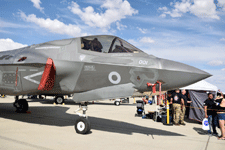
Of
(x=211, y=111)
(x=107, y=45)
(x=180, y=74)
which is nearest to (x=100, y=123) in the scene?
(x=107, y=45)

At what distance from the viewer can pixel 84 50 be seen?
560cm

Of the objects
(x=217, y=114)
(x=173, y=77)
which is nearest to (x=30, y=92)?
(x=173, y=77)

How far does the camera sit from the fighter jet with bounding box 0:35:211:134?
492 centimetres

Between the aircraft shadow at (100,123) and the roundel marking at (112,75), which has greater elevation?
the roundel marking at (112,75)

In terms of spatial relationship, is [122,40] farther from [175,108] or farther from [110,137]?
[175,108]

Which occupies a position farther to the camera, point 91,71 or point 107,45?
point 107,45

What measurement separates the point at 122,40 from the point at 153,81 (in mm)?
1711

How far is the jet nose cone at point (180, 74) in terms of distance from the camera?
4637mm

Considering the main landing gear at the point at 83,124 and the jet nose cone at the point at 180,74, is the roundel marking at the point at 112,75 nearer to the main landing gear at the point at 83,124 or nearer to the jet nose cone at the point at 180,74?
the jet nose cone at the point at 180,74

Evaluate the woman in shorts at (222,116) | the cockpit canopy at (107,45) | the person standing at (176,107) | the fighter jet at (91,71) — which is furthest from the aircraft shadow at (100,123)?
the cockpit canopy at (107,45)

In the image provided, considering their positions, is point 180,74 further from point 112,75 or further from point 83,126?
point 83,126

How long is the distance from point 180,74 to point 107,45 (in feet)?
7.61

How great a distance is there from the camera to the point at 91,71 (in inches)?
212

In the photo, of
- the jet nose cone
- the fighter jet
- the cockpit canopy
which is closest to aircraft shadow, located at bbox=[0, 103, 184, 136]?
the fighter jet
